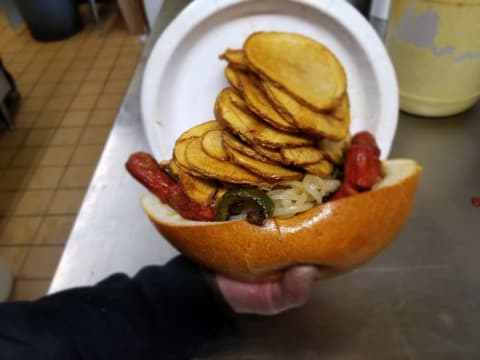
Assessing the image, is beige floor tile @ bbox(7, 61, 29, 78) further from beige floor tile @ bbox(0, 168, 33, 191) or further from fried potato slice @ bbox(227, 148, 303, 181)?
fried potato slice @ bbox(227, 148, 303, 181)

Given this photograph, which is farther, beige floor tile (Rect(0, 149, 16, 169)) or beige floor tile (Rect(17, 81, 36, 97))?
beige floor tile (Rect(17, 81, 36, 97))

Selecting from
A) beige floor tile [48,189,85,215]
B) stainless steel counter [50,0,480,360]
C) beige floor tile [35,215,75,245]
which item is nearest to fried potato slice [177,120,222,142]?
stainless steel counter [50,0,480,360]

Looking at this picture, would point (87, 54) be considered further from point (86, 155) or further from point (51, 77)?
point (86, 155)

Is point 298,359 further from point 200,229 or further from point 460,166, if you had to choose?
point 460,166

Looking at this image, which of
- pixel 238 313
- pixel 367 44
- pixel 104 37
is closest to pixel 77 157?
pixel 104 37

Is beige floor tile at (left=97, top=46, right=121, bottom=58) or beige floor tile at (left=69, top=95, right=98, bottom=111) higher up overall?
beige floor tile at (left=97, top=46, right=121, bottom=58)

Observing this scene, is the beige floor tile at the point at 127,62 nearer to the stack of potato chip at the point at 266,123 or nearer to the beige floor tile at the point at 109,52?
the beige floor tile at the point at 109,52
